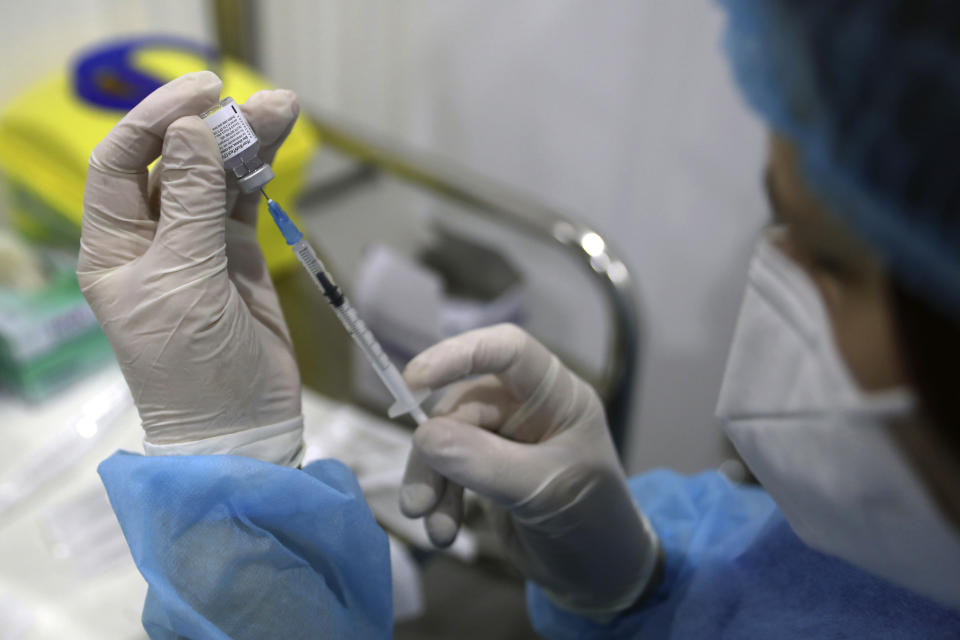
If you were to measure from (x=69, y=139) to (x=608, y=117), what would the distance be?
925 millimetres

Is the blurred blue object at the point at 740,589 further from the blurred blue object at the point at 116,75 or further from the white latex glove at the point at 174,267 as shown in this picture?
the blurred blue object at the point at 116,75

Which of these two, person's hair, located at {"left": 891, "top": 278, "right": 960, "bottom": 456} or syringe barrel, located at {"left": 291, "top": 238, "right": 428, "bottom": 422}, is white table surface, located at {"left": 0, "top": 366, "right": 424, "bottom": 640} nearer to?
syringe barrel, located at {"left": 291, "top": 238, "right": 428, "bottom": 422}

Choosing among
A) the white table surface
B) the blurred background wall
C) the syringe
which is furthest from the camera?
the blurred background wall

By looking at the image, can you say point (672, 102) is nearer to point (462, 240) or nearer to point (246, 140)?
point (462, 240)

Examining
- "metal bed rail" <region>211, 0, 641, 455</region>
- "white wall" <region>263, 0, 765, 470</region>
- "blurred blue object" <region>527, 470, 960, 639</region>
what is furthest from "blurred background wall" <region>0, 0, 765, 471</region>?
"blurred blue object" <region>527, 470, 960, 639</region>

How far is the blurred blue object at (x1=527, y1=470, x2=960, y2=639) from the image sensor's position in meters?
0.58

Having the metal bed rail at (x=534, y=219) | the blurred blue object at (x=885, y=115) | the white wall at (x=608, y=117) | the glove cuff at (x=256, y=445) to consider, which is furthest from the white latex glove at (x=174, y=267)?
the white wall at (x=608, y=117)

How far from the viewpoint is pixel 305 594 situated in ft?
1.83

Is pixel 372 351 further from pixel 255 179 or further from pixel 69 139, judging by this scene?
pixel 69 139

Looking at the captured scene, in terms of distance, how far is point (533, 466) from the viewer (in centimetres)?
61

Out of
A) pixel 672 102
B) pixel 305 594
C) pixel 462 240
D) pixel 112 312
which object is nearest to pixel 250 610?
pixel 305 594

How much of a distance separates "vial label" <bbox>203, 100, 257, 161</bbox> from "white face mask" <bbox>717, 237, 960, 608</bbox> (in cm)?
34

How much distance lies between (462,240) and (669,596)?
95cm

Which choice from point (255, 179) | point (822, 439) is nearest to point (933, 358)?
point (822, 439)
